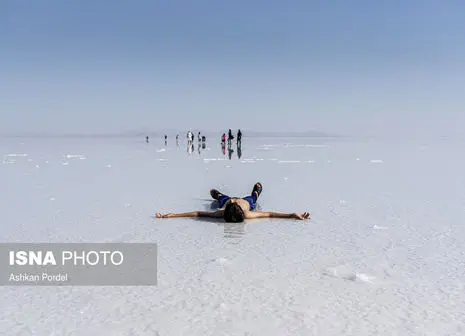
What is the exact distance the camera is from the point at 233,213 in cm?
841

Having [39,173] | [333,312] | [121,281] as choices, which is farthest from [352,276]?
[39,173]

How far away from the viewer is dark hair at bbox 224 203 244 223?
839 cm

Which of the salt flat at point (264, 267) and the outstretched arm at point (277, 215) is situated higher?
the outstretched arm at point (277, 215)

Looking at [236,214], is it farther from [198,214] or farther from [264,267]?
[264,267]

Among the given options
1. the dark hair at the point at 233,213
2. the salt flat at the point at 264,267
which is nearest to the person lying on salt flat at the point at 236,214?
the dark hair at the point at 233,213

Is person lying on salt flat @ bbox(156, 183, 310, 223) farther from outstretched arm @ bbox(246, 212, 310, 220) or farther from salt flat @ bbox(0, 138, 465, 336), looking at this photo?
salt flat @ bbox(0, 138, 465, 336)

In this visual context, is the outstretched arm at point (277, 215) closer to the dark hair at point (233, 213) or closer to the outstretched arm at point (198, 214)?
the dark hair at point (233, 213)

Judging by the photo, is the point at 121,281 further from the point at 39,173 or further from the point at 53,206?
the point at 39,173

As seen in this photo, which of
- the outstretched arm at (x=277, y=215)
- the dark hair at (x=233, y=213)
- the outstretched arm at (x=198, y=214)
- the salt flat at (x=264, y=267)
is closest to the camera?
the salt flat at (x=264, y=267)

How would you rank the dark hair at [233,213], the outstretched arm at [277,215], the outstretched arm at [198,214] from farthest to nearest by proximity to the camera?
the outstretched arm at [198,214], the outstretched arm at [277,215], the dark hair at [233,213]

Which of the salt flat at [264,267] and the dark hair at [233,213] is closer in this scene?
the salt flat at [264,267]

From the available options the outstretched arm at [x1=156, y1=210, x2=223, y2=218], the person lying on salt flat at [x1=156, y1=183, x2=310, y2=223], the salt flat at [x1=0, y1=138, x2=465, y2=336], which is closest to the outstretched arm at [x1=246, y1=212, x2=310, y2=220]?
the person lying on salt flat at [x1=156, y1=183, x2=310, y2=223]

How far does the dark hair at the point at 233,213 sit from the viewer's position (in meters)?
8.39

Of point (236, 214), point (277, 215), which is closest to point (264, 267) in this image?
point (236, 214)
